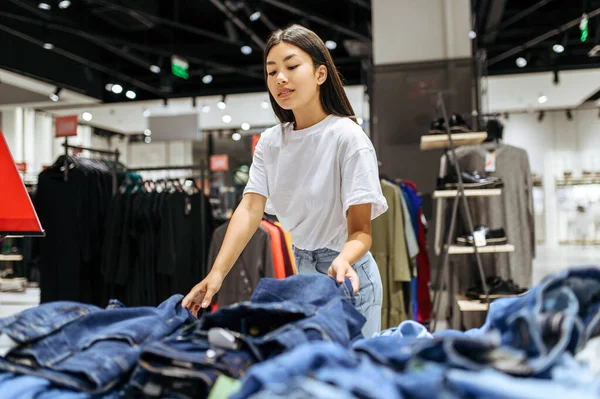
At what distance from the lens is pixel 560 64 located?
11.0 metres

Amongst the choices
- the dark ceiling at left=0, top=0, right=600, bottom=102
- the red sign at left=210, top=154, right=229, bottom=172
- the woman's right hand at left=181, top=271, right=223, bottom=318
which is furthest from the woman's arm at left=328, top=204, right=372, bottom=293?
the dark ceiling at left=0, top=0, right=600, bottom=102

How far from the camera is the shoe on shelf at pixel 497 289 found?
4.15 meters

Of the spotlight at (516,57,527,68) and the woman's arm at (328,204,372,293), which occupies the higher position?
the spotlight at (516,57,527,68)

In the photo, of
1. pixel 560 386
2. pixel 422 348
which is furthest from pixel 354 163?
pixel 560 386

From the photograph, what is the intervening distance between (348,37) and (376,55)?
16.4 feet

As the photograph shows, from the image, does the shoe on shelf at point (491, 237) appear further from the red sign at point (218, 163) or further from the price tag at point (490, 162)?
the red sign at point (218, 163)

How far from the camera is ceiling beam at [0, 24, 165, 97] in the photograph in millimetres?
7648

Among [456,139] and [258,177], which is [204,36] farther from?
[258,177]

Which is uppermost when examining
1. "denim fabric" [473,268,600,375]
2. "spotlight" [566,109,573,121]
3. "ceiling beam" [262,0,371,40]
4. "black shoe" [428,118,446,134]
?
"ceiling beam" [262,0,371,40]

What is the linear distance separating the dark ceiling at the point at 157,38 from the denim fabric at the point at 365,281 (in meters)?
5.89

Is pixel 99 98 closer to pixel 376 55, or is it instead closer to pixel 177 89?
pixel 177 89

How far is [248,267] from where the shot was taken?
411cm

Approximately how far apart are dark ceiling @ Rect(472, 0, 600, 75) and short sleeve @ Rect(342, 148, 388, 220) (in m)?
7.24

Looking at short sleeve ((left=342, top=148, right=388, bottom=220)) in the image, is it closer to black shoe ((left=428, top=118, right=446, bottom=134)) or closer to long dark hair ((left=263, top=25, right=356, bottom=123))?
long dark hair ((left=263, top=25, right=356, bottom=123))
